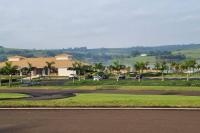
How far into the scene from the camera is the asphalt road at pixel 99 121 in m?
12.2

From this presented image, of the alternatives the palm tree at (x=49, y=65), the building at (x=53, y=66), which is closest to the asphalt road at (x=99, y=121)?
the palm tree at (x=49, y=65)

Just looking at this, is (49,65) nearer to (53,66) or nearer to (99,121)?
(53,66)

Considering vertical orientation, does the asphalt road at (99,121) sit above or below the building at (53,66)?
below

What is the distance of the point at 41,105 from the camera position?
Result: 1850cm

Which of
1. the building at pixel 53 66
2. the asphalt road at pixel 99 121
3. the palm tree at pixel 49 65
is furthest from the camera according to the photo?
the building at pixel 53 66

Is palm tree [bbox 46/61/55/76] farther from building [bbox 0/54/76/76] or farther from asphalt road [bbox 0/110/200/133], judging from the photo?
asphalt road [bbox 0/110/200/133]

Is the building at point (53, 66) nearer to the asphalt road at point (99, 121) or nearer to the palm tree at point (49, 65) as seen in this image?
the palm tree at point (49, 65)

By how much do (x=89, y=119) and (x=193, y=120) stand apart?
133 inches

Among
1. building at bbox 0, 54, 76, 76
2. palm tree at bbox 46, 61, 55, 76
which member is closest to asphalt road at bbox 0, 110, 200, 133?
palm tree at bbox 46, 61, 55, 76

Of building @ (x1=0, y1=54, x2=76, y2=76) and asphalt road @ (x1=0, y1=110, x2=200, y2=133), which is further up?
building @ (x1=0, y1=54, x2=76, y2=76)

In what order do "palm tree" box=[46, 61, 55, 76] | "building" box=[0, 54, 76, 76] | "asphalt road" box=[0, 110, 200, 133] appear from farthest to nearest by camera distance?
"building" box=[0, 54, 76, 76] < "palm tree" box=[46, 61, 55, 76] < "asphalt road" box=[0, 110, 200, 133]

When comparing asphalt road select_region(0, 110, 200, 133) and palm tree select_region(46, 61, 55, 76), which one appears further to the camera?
palm tree select_region(46, 61, 55, 76)

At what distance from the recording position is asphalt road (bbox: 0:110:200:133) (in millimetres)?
12211

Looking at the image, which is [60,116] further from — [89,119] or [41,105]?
[41,105]
